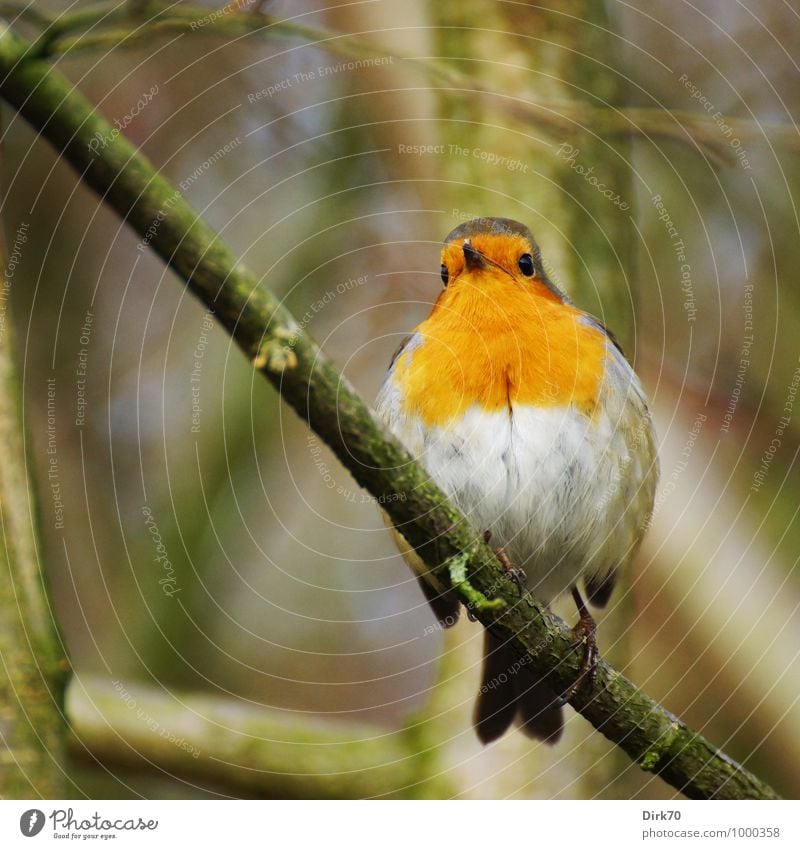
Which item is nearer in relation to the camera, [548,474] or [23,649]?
[23,649]

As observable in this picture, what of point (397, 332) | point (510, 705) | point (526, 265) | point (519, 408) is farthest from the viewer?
point (397, 332)

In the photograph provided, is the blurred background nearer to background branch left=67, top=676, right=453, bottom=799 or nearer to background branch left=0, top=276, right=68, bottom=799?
background branch left=67, top=676, right=453, bottom=799

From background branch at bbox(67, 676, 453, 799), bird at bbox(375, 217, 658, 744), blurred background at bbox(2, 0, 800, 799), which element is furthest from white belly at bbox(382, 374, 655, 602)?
background branch at bbox(67, 676, 453, 799)

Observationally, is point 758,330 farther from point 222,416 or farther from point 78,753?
point 78,753

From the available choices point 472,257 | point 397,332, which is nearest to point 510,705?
point 397,332

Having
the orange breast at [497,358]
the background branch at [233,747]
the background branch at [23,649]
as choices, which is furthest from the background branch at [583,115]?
the background branch at [233,747]

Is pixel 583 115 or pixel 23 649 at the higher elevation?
pixel 583 115

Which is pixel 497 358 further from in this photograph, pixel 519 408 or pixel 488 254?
pixel 488 254
